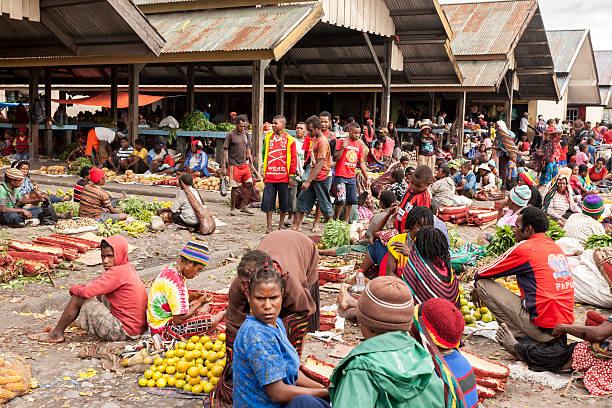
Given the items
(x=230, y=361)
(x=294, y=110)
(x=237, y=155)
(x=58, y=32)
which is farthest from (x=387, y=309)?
(x=294, y=110)

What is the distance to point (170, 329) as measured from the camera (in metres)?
5.47

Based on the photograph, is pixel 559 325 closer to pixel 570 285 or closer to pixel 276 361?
pixel 570 285

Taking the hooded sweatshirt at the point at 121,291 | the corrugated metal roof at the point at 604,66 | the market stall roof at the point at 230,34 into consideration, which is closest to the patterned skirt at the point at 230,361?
the hooded sweatshirt at the point at 121,291

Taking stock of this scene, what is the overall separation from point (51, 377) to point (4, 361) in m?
0.47

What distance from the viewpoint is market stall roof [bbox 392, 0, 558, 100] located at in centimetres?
2159

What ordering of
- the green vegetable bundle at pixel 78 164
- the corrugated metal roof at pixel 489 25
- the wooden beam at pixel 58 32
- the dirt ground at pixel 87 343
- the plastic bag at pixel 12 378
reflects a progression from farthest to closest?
the corrugated metal roof at pixel 489 25, the green vegetable bundle at pixel 78 164, the wooden beam at pixel 58 32, the dirt ground at pixel 87 343, the plastic bag at pixel 12 378

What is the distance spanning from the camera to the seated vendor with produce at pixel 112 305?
216 inches

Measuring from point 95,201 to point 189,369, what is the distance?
5.90m

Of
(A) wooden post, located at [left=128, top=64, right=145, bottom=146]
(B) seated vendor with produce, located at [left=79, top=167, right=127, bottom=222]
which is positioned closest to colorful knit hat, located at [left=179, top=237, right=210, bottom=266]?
(B) seated vendor with produce, located at [left=79, top=167, right=127, bottom=222]

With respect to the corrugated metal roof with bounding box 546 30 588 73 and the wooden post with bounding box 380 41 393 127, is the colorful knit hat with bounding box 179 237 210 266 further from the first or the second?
the corrugated metal roof with bounding box 546 30 588 73

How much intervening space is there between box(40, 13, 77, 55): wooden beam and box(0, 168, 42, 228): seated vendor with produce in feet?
12.8

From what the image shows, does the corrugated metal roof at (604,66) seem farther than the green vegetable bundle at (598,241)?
Yes

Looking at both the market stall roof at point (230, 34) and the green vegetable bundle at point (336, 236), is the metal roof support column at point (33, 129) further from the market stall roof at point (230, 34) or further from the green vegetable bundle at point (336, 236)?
the green vegetable bundle at point (336, 236)

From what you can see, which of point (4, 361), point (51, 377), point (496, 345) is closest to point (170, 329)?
point (51, 377)
